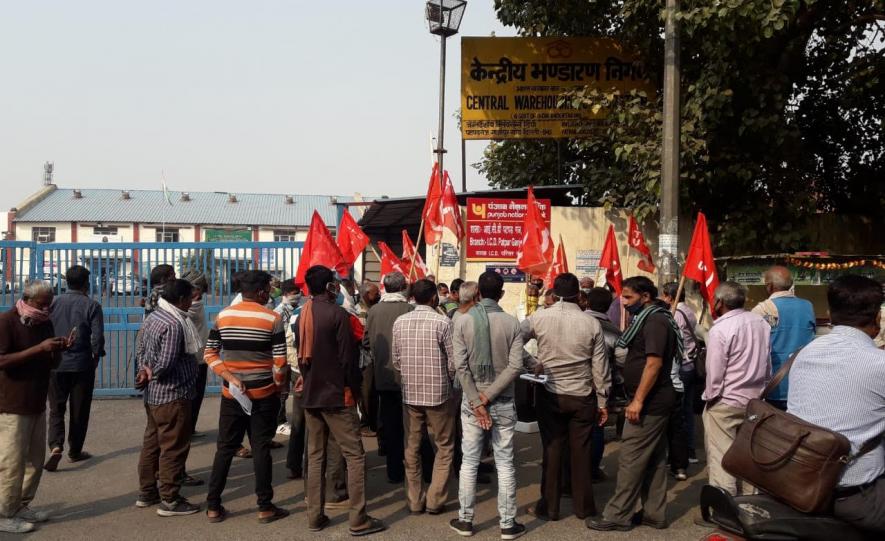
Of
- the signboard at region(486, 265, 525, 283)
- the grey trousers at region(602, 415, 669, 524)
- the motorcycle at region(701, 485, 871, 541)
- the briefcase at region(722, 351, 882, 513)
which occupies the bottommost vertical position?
the grey trousers at region(602, 415, 669, 524)

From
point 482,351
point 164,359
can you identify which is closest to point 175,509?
point 164,359

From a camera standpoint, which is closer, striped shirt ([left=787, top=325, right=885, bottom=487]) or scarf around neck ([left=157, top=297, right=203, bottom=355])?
striped shirt ([left=787, top=325, right=885, bottom=487])

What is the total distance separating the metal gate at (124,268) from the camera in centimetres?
1057

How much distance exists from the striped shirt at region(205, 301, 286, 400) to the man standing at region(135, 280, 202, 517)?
1.48ft

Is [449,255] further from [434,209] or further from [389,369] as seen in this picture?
A: [389,369]

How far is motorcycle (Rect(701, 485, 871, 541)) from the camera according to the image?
3.22m

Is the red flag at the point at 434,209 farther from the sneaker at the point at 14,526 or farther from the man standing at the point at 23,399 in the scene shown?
the sneaker at the point at 14,526

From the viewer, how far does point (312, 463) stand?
5664 mm

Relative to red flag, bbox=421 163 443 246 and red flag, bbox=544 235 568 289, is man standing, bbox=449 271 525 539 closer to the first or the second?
red flag, bbox=544 235 568 289

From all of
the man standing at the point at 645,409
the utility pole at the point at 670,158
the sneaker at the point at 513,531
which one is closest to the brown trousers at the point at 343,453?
the sneaker at the point at 513,531

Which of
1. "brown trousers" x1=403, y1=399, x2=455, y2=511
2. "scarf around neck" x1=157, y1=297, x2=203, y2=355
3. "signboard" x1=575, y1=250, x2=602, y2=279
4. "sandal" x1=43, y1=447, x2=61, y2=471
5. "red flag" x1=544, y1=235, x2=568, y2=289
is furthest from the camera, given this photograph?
"signboard" x1=575, y1=250, x2=602, y2=279

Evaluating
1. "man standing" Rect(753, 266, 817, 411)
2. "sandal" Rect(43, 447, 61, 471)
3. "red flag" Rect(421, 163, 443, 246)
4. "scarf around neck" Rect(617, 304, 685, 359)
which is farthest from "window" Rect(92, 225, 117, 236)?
"man standing" Rect(753, 266, 817, 411)

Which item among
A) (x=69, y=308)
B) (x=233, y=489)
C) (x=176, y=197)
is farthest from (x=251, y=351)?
(x=176, y=197)

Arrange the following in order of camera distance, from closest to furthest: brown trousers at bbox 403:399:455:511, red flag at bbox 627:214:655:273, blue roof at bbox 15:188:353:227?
brown trousers at bbox 403:399:455:511 → red flag at bbox 627:214:655:273 → blue roof at bbox 15:188:353:227
